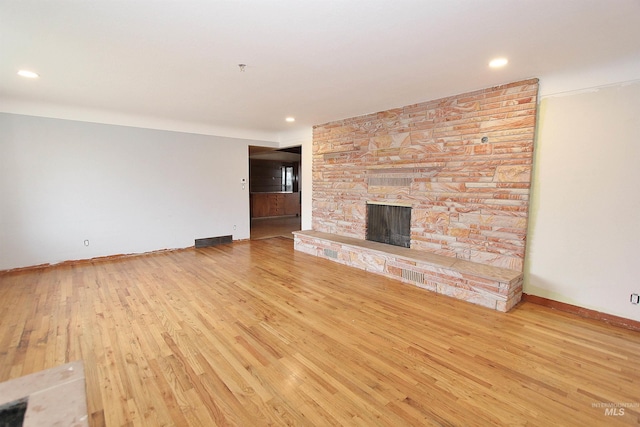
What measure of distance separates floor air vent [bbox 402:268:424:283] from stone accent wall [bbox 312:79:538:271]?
1.60 ft

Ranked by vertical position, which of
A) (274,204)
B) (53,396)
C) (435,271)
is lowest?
(435,271)

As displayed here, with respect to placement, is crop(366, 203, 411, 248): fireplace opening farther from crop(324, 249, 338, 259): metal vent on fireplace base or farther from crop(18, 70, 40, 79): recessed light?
crop(18, 70, 40, 79): recessed light

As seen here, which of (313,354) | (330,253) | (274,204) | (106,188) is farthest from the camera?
(274,204)

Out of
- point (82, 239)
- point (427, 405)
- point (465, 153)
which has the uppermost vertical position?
point (465, 153)

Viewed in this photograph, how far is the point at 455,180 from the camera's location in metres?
3.63

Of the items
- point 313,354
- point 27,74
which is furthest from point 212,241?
point 313,354

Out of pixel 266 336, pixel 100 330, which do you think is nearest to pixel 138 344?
pixel 100 330

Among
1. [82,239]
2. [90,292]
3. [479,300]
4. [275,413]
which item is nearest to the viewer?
[275,413]

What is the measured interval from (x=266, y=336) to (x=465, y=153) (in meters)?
3.13

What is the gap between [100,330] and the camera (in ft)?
8.19

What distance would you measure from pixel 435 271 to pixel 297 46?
286 centimetres

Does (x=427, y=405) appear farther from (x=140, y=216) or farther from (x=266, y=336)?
(x=140, y=216)

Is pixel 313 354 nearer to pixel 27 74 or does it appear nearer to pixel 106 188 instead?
pixel 27 74

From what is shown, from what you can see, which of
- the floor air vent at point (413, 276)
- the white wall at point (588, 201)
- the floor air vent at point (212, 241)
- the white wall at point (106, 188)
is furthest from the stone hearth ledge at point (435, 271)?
the white wall at point (106, 188)
